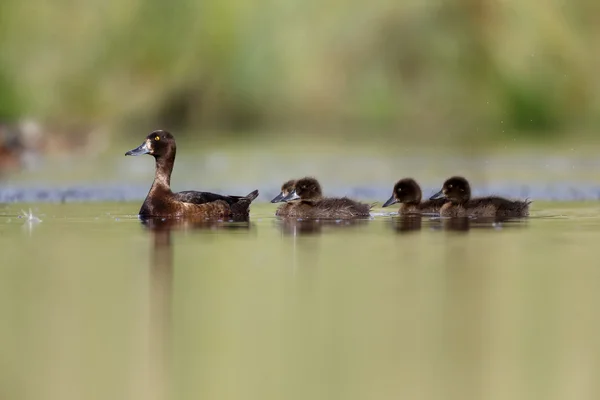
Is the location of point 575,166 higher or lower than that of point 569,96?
lower

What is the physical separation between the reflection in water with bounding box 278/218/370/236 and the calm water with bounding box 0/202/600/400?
0.71 feet

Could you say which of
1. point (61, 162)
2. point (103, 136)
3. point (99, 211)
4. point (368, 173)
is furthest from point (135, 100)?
point (99, 211)

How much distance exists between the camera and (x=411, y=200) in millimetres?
14922

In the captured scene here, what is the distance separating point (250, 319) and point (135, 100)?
28669 millimetres

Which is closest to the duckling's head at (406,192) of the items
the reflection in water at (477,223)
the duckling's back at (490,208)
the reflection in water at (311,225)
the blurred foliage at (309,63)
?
the duckling's back at (490,208)

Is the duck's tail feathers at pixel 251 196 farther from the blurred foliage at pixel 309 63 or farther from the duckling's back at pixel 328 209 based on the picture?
the blurred foliage at pixel 309 63

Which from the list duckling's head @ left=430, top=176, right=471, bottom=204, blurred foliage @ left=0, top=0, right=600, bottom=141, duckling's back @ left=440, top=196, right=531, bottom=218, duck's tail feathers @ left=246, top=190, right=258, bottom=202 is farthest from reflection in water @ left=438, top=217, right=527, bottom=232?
blurred foliage @ left=0, top=0, right=600, bottom=141

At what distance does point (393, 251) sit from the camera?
1096cm

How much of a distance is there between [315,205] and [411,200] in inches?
49.7

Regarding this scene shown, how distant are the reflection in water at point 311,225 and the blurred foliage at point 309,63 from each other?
21.4 m

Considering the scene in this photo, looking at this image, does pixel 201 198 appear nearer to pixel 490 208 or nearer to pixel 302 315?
pixel 490 208

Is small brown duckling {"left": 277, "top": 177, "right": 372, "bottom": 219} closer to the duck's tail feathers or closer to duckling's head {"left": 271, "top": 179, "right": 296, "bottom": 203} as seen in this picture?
duckling's head {"left": 271, "top": 179, "right": 296, "bottom": 203}

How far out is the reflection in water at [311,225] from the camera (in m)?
12.8

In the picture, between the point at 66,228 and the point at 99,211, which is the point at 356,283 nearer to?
the point at 66,228
